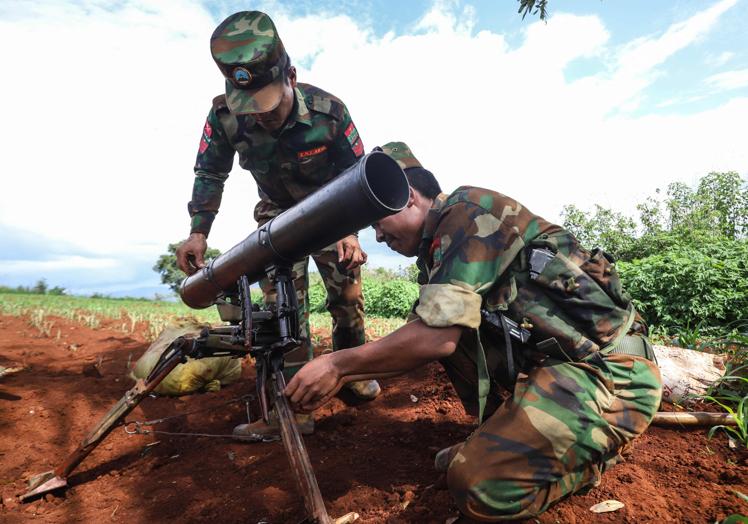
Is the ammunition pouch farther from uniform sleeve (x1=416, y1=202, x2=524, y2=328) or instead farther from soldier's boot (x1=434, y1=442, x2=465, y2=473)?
soldier's boot (x1=434, y1=442, x2=465, y2=473)

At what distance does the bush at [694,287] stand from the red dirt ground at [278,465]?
3.67 m

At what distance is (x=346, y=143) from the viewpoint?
9.94 feet

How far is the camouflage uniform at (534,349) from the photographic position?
1.60 meters

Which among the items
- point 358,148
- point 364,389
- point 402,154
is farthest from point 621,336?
point 358,148

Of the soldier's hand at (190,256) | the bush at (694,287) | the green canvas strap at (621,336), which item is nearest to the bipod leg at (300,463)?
the green canvas strap at (621,336)

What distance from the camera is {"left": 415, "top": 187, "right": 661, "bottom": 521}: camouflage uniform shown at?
1.60 m

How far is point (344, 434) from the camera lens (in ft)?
8.80

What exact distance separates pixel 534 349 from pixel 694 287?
193 inches

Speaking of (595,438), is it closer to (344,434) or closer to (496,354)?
(496,354)

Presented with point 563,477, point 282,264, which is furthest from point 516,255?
point 282,264

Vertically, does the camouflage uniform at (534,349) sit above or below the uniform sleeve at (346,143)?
below

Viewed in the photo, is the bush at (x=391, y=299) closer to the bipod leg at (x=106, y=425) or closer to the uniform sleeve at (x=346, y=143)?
the uniform sleeve at (x=346, y=143)

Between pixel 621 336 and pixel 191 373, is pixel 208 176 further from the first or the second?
pixel 621 336

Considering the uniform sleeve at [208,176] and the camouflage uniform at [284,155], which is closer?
the camouflage uniform at [284,155]
